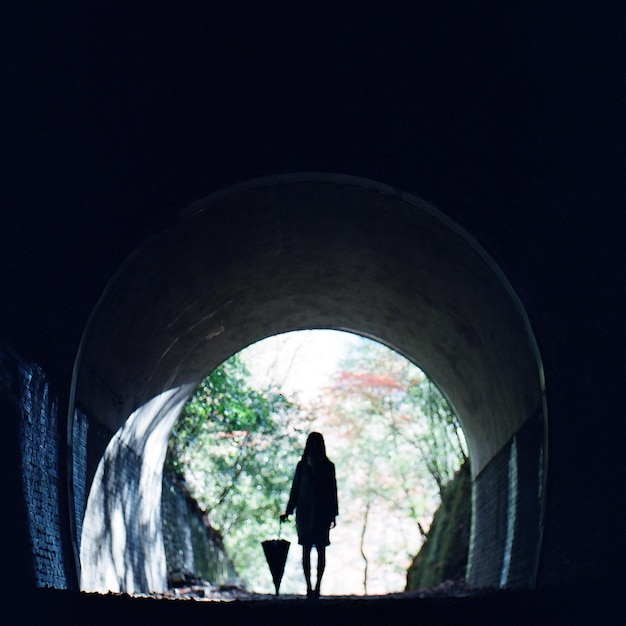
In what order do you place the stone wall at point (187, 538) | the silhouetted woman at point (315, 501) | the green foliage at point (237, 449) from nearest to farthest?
1. the silhouetted woman at point (315, 501)
2. the stone wall at point (187, 538)
3. the green foliage at point (237, 449)

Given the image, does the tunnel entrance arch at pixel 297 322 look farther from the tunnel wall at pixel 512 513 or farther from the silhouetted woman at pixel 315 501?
the silhouetted woman at pixel 315 501

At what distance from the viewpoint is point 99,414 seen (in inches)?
352

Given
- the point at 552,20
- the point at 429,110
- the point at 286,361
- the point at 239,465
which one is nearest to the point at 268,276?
the point at 429,110

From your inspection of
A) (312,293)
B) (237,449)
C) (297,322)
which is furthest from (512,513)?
(237,449)

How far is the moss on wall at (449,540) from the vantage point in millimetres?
14953

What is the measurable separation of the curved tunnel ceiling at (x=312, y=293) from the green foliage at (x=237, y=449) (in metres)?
6.23

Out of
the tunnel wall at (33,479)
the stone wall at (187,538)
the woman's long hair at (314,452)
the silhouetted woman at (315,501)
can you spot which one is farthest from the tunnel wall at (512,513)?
the stone wall at (187,538)

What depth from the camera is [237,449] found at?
69.4 ft

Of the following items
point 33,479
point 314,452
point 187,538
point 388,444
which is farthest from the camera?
point 388,444

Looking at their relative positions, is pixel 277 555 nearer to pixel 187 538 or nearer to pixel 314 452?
pixel 314 452

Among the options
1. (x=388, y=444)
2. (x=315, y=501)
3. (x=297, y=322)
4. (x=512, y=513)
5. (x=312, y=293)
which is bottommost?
(x=512, y=513)

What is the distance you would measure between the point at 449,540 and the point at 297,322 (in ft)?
20.6

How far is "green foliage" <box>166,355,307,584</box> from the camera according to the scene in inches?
705

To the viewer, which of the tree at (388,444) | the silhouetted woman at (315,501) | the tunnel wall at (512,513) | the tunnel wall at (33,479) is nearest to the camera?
the tunnel wall at (33,479)
